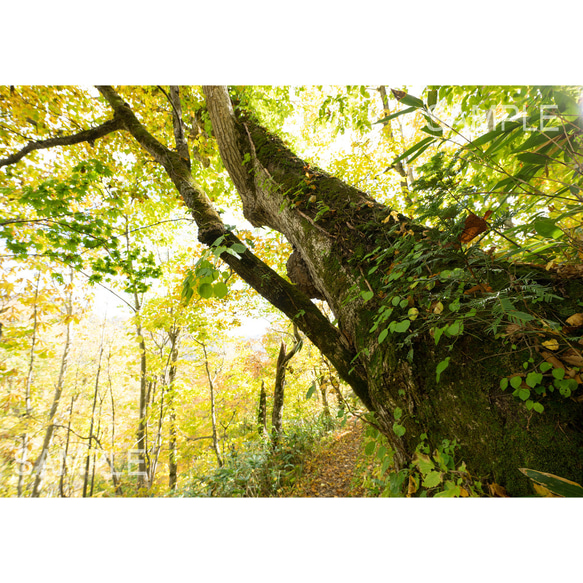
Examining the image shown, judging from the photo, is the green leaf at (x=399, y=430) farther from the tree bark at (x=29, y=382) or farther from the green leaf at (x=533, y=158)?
the tree bark at (x=29, y=382)

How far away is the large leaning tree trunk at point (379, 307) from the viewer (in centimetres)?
68

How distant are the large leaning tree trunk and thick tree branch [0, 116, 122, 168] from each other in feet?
0.14

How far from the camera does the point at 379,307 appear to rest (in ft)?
3.55

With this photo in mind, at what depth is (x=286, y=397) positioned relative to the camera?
8.20 m

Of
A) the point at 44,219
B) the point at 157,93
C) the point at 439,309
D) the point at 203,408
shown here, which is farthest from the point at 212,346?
the point at 439,309

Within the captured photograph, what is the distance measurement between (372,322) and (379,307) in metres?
0.08

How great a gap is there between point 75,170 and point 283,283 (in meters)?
2.69

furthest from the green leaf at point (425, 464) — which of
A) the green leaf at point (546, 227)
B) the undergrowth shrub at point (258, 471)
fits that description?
the undergrowth shrub at point (258, 471)

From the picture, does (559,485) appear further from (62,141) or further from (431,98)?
(62,141)

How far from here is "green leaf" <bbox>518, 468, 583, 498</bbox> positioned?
0.57 m

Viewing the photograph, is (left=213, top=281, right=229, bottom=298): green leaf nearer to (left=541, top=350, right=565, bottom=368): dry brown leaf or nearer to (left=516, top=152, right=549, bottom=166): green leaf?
(left=541, top=350, right=565, bottom=368): dry brown leaf
